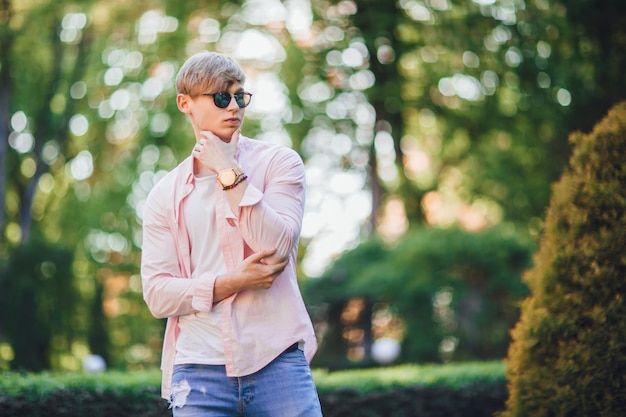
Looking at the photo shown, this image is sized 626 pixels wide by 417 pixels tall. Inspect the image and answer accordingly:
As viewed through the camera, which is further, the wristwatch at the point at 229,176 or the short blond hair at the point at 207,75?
the short blond hair at the point at 207,75

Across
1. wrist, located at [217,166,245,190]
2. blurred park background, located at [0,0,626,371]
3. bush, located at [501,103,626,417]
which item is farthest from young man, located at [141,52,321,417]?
blurred park background, located at [0,0,626,371]

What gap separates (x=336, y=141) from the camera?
17.7 m

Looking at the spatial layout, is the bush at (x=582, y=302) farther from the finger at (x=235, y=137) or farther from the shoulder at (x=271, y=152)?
the finger at (x=235, y=137)

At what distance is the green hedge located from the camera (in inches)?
198

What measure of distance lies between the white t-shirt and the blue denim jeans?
51 millimetres

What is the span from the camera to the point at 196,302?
9.62ft

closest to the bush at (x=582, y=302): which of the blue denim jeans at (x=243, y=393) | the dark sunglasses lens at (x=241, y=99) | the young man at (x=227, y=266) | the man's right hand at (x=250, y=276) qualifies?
the young man at (x=227, y=266)

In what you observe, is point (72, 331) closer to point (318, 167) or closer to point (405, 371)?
point (318, 167)

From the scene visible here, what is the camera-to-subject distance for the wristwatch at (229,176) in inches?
112

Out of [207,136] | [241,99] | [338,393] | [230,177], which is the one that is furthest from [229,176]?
[338,393]

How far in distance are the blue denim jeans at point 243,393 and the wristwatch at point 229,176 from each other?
62cm

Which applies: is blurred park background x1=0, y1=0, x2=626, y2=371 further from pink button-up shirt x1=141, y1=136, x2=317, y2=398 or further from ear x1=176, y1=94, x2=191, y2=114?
ear x1=176, y1=94, x2=191, y2=114

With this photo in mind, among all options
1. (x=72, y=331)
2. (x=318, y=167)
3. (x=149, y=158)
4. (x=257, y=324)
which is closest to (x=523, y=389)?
(x=257, y=324)

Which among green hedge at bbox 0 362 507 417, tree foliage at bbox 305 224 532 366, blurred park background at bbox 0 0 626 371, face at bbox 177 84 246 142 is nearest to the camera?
face at bbox 177 84 246 142
